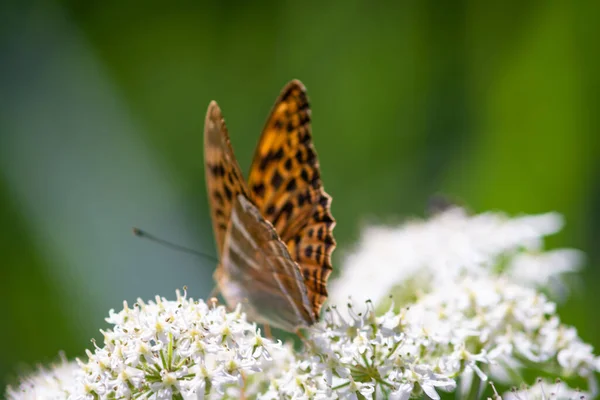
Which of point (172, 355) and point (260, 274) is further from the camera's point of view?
point (260, 274)

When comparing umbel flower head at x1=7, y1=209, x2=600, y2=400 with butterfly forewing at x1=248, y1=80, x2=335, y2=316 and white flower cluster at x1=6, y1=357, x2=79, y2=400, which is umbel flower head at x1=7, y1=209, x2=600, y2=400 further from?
butterfly forewing at x1=248, y1=80, x2=335, y2=316

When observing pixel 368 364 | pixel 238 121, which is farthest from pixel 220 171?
pixel 238 121

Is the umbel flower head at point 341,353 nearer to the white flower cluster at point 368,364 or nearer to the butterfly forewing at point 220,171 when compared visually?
the white flower cluster at point 368,364

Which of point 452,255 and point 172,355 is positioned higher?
point 452,255

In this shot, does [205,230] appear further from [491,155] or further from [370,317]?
[370,317]

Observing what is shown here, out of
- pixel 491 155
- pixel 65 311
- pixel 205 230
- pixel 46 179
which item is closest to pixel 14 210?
pixel 46 179

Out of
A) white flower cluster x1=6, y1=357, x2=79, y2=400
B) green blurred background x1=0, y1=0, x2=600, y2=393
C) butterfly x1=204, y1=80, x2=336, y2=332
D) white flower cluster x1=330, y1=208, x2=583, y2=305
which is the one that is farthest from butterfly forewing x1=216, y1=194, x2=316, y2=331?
green blurred background x1=0, y1=0, x2=600, y2=393

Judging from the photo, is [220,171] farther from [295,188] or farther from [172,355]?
[172,355]

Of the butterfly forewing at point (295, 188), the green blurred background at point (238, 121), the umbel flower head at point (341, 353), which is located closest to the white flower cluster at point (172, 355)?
the umbel flower head at point (341, 353)
